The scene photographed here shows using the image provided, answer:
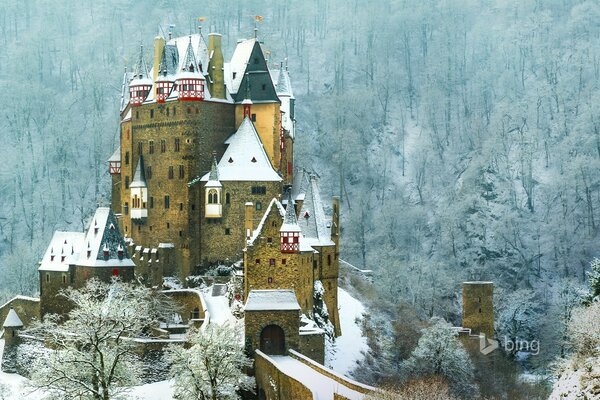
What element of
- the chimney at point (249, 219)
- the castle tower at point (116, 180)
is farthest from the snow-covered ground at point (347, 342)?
the castle tower at point (116, 180)

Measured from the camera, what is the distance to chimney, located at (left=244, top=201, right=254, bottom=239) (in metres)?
77.6

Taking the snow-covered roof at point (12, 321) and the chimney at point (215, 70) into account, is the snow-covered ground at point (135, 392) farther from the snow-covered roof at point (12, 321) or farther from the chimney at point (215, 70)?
the chimney at point (215, 70)

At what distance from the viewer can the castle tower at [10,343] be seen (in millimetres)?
74438

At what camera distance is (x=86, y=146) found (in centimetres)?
14450

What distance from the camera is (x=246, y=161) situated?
8000 cm

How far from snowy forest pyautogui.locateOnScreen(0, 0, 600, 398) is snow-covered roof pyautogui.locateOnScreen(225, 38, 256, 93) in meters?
20.2

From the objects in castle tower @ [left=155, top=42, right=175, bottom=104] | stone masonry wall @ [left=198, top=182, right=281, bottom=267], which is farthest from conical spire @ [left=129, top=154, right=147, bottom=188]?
stone masonry wall @ [left=198, top=182, right=281, bottom=267]

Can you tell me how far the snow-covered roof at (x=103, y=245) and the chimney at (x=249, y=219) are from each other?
795 cm

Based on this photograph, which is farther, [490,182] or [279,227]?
[490,182]

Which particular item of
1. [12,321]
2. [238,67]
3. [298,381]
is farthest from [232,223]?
[298,381]

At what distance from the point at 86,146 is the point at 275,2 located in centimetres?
3957

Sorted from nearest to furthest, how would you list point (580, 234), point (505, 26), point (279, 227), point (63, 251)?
point (279, 227)
point (63, 251)
point (580, 234)
point (505, 26)

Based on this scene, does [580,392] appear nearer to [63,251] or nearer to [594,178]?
[63,251]

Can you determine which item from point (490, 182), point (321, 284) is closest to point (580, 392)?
point (321, 284)
